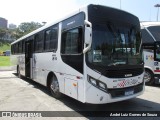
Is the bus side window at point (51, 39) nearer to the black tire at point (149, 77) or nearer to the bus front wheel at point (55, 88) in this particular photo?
the bus front wheel at point (55, 88)

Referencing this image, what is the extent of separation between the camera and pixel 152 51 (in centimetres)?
1194

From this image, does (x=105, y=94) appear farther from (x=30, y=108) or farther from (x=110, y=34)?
(x=30, y=108)

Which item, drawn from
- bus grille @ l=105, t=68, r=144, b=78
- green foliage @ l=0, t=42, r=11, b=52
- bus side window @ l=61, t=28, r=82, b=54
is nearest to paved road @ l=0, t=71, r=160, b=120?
bus grille @ l=105, t=68, r=144, b=78

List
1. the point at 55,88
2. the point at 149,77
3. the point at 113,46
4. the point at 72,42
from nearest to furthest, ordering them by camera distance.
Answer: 1. the point at 113,46
2. the point at 72,42
3. the point at 55,88
4. the point at 149,77

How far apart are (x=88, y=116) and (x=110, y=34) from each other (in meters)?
2.42

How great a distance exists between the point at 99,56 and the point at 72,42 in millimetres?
1160

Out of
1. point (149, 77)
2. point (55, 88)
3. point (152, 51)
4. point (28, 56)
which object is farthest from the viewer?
point (28, 56)

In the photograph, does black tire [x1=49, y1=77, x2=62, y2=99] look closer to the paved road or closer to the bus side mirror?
the paved road

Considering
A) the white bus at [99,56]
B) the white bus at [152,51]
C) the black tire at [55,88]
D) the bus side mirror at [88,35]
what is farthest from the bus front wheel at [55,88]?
the white bus at [152,51]

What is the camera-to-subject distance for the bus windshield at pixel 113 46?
616 centimetres

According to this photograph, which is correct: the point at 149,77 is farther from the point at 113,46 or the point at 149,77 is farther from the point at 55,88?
the point at 113,46

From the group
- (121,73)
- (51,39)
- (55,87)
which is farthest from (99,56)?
(51,39)

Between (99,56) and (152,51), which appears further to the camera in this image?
(152,51)

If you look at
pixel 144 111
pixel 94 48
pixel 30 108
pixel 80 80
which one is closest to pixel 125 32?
pixel 94 48
